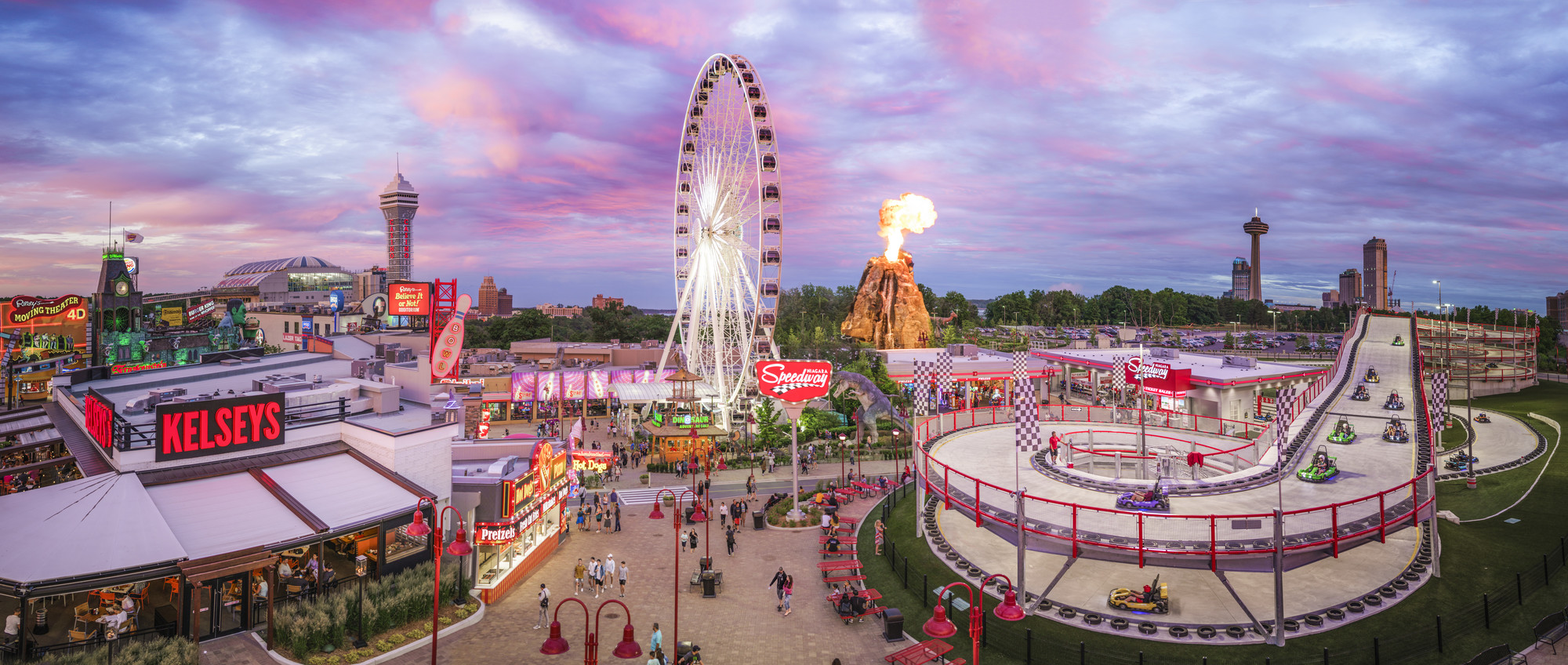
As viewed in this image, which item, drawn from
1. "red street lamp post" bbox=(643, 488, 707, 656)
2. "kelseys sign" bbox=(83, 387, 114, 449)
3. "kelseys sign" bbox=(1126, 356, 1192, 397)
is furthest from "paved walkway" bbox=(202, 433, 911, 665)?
"kelseys sign" bbox=(1126, 356, 1192, 397)

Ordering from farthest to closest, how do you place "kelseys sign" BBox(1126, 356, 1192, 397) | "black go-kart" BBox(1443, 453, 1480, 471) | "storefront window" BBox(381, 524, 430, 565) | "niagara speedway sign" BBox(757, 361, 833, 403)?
"kelseys sign" BBox(1126, 356, 1192, 397) < "black go-kart" BBox(1443, 453, 1480, 471) < "niagara speedway sign" BBox(757, 361, 833, 403) < "storefront window" BBox(381, 524, 430, 565)

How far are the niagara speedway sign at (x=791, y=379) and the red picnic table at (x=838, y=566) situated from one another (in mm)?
8884

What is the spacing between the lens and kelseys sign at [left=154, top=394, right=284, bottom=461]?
2300 cm

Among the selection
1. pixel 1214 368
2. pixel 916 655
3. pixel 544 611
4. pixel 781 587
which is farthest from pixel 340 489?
pixel 1214 368

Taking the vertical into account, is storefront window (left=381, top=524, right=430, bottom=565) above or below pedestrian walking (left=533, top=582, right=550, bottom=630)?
above

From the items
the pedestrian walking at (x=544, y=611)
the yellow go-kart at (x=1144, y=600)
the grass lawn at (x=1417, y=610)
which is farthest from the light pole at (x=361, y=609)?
the yellow go-kart at (x=1144, y=600)

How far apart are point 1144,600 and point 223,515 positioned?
27.3 m

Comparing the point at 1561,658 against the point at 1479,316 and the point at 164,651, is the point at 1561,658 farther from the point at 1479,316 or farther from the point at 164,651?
the point at 1479,316

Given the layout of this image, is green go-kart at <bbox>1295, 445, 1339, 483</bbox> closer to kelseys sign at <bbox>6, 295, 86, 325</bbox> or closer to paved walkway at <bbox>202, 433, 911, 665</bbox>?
paved walkway at <bbox>202, 433, 911, 665</bbox>

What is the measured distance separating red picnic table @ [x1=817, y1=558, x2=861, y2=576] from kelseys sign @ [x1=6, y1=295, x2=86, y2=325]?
216 ft

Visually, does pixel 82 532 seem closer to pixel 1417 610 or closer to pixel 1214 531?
pixel 1214 531

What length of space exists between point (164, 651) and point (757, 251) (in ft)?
132

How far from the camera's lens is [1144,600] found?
22.8 meters

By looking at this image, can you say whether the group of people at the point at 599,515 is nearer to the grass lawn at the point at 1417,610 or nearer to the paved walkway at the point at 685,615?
the paved walkway at the point at 685,615
